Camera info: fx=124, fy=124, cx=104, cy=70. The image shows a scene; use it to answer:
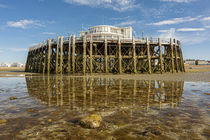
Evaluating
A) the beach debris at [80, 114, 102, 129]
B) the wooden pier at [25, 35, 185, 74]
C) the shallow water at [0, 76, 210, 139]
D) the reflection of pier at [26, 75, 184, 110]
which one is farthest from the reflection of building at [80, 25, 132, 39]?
the beach debris at [80, 114, 102, 129]

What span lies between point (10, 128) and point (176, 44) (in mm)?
27907

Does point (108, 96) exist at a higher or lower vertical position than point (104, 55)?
lower

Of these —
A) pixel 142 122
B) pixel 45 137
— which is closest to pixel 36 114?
pixel 45 137

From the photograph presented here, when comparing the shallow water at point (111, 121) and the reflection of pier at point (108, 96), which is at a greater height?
the reflection of pier at point (108, 96)

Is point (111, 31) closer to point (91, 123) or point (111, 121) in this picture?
point (111, 121)

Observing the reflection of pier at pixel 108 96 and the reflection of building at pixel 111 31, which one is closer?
the reflection of pier at pixel 108 96

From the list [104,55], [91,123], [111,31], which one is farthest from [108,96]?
[111,31]

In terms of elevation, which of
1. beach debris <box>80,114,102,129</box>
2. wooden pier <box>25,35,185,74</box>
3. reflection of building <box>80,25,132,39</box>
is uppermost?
reflection of building <box>80,25,132,39</box>

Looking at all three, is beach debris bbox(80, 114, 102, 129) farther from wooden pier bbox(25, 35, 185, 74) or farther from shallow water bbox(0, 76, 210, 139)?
wooden pier bbox(25, 35, 185, 74)

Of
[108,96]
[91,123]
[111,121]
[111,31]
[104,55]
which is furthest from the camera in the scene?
[111,31]

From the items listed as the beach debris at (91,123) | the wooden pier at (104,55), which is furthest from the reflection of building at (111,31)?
the beach debris at (91,123)

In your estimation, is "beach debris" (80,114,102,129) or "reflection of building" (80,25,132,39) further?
"reflection of building" (80,25,132,39)

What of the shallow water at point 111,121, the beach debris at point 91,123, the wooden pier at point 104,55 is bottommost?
the shallow water at point 111,121

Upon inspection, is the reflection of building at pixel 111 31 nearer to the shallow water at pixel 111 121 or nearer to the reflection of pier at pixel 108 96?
the reflection of pier at pixel 108 96
